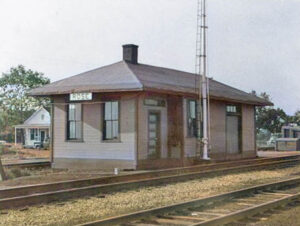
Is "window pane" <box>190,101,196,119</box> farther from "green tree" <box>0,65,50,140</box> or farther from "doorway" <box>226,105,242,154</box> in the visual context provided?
"green tree" <box>0,65,50,140</box>

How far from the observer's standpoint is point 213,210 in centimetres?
885

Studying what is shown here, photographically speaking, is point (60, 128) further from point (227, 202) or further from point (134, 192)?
point (227, 202)

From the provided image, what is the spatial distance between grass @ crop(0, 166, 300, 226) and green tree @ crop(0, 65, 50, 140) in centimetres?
4973

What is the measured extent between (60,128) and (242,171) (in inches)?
301

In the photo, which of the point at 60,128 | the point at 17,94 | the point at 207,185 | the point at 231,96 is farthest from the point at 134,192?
the point at 17,94

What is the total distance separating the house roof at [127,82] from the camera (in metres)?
17.4

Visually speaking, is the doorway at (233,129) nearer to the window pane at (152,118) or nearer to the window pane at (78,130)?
the window pane at (152,118)

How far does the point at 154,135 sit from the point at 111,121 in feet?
5.99

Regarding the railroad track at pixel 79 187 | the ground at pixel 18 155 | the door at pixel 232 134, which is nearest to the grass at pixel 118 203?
the railroad track at pixel 79 187

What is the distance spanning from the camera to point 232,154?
77.0ft

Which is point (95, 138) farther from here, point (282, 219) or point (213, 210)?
point (282, 219)

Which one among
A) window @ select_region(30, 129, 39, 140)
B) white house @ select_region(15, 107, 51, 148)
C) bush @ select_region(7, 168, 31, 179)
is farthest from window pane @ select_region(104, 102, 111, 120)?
window @ select_region(30, 129, 39, 140)

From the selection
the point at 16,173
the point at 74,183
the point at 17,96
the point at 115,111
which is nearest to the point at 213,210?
the point at 74,183

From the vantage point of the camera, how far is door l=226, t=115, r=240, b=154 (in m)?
23.2
